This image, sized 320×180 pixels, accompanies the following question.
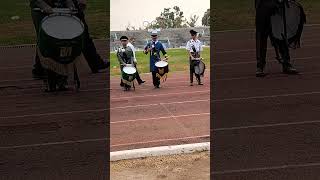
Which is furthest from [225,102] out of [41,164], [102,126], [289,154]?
[41,164]

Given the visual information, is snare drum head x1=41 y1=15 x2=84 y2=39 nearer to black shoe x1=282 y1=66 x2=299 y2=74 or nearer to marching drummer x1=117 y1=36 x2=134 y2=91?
marching drummer x1=117 y1=36 x2=134 y2=91

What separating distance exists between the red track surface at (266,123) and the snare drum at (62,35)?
182 centimetres

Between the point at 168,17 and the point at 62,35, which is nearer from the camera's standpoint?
the point at 168,17

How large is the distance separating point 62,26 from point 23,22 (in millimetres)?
19897

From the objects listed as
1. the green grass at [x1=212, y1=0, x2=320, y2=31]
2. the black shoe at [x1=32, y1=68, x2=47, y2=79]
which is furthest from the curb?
the green grass at [x1=212, y1=0, x2=320, y2=31]

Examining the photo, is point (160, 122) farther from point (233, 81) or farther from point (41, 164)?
point (233, 81)

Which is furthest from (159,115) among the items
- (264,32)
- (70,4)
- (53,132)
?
(264,32)

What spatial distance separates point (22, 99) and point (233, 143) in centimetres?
430

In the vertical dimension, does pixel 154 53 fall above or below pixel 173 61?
above

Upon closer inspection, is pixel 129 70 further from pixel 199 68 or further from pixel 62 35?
pixel 62 35

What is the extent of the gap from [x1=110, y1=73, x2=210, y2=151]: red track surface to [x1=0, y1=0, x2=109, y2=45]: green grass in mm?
8958

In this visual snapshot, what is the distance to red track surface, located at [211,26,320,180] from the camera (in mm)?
4910

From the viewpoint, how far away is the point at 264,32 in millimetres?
9508

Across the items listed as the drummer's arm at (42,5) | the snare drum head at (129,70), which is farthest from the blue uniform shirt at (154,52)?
the drummer's arm at (42,5)
